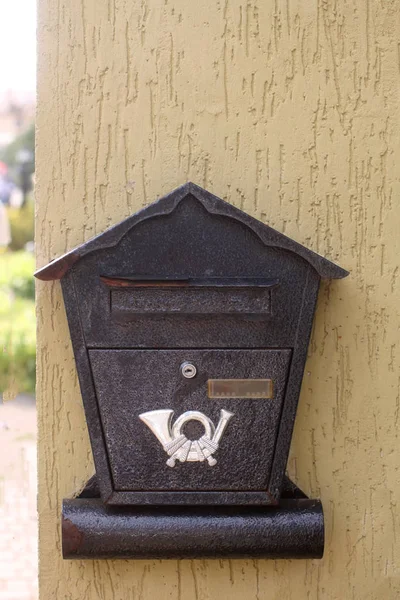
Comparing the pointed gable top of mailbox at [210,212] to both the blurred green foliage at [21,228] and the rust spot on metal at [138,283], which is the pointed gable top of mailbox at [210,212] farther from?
the blurred green foliage at [21,228]

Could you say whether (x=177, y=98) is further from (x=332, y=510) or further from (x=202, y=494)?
(x=332, y=510)

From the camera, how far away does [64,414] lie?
1.74 m

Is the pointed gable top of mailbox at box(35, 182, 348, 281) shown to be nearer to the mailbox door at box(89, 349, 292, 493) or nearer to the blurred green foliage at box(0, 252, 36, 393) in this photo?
the mailbox door at box(89, 349, 292, 493)

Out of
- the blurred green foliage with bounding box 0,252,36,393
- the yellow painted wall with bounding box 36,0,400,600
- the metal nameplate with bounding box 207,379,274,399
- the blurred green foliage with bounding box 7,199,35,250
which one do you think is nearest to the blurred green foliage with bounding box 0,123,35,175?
the blurred green foliage with bounding box 7,199,35,250

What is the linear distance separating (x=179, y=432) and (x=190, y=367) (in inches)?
5.5

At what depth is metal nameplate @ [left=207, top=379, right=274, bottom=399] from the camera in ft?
5.27

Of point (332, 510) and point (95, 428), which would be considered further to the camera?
point (332, 510)

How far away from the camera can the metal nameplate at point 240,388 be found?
161 centimetres

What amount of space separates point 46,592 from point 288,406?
708 mm

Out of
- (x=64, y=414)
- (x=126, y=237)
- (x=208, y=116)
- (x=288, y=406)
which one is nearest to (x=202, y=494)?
(x=288, y=406)

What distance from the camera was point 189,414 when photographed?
1608 millimetres

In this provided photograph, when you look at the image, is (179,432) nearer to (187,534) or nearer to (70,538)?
(187,534)

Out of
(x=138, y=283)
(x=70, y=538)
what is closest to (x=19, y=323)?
(x=70, y=538)

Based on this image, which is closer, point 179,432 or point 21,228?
point 179,432
